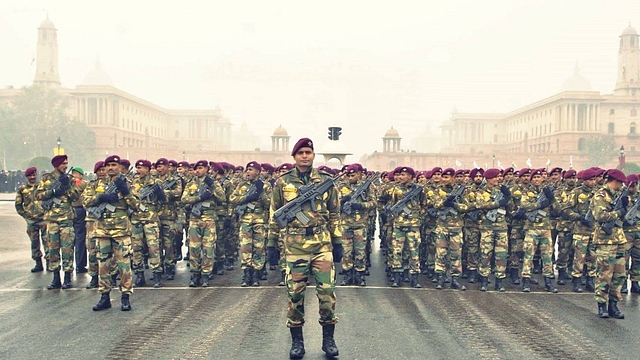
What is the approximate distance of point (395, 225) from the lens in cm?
898

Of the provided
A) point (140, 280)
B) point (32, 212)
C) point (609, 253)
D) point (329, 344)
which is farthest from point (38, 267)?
point (609, 253)

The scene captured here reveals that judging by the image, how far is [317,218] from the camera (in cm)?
541

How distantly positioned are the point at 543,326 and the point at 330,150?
17.8 meters

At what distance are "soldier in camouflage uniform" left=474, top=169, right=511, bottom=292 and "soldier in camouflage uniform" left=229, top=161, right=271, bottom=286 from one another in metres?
4.08

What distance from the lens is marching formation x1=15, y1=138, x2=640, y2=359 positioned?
7141 mm

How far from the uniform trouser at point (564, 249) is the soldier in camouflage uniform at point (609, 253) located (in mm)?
2372

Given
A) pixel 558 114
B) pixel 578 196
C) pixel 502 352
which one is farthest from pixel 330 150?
pixel 558 114

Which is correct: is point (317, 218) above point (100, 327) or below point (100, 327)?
above

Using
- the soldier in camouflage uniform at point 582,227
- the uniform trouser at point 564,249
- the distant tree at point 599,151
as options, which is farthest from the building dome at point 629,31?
the soldier in camouflage uniform at point 582,227

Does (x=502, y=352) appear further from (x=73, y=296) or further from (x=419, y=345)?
(x=73, y=296)

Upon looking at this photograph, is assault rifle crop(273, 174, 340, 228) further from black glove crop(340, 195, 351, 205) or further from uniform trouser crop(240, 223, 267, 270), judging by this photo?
black glove crop(340, 195, 351, 205)

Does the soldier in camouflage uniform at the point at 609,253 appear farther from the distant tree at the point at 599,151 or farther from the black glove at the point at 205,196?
the distant tree at the point at 599,151

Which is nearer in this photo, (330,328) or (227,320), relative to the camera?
(330,328)

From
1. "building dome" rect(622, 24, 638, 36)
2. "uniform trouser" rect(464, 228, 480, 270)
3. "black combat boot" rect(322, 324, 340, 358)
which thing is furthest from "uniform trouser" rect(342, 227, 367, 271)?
"building dome" rect(622, 24, 638, 36)
